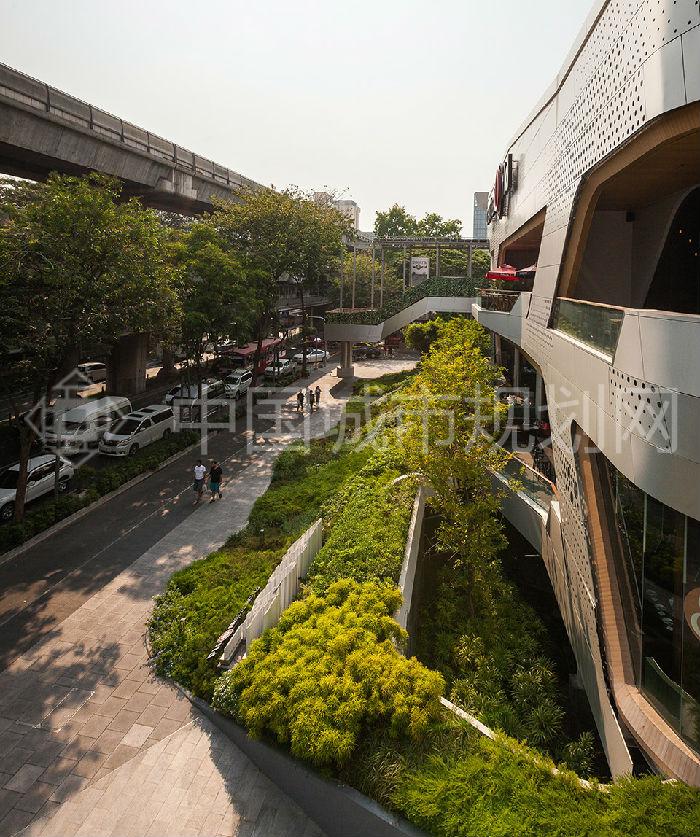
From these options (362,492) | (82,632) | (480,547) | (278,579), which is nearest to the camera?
(278,579)

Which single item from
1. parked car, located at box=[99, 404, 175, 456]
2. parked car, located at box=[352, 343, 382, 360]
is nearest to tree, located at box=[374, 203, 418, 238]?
parked car, located at box=[352, 343, 382, 360]

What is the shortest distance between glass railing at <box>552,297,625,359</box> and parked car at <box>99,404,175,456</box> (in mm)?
15526

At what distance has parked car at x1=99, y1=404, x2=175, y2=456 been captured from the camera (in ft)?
66.8

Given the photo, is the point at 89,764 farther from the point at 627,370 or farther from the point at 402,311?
the point at 402,311

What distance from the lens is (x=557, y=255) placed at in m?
12.2

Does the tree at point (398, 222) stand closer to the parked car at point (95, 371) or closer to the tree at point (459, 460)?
the parked car at point (95, 371)

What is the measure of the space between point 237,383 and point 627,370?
26.4 m

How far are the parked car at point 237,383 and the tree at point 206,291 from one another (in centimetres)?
634

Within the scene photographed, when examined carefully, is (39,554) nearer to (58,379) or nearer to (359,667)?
(58,379)

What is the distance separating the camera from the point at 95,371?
A: 35.3 m

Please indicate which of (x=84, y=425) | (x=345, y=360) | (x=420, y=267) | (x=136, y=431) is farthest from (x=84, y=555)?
(x=420, y=267)

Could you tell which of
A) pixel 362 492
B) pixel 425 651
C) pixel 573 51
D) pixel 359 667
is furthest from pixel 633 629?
pixel 573 51

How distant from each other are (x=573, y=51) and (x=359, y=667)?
1298 cm

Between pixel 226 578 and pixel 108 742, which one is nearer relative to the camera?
pixel 108 742
